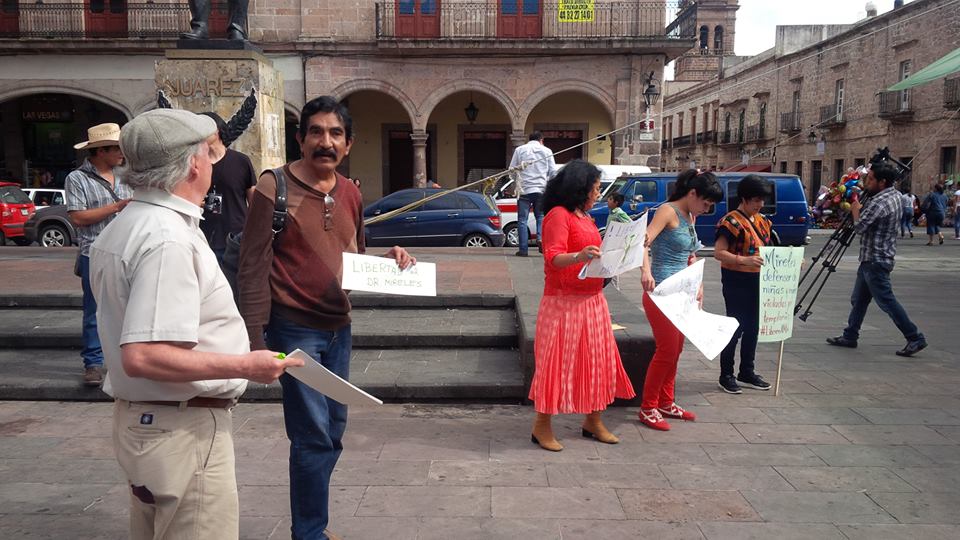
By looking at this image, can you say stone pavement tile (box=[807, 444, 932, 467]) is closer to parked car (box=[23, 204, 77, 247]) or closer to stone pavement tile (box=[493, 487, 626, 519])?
stone pavement tile (box=[493, 487, 626, 519])

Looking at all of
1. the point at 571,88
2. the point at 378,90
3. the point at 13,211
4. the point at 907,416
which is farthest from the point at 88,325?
the point at 571,88

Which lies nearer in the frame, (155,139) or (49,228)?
(155,139)

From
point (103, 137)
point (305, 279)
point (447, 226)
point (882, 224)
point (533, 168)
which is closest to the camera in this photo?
point (305, 279)

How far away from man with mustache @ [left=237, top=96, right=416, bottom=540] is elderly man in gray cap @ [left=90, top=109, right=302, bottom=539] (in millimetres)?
773

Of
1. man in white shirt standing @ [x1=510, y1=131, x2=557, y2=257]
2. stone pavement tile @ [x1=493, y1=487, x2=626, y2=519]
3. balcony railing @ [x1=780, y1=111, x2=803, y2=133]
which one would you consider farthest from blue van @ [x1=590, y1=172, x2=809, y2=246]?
balcony railing @ [x1=780, y1=111, x2=803, y2=133]

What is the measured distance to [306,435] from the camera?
9.75 ft

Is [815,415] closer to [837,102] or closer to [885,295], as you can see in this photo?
[885,295]

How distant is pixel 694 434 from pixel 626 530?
1515mm

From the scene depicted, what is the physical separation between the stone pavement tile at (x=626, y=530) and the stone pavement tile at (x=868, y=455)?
53.1 inches


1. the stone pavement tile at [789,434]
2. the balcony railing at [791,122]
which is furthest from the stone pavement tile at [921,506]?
the balcony railing at [791,122]

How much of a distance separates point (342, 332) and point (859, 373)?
4985mm

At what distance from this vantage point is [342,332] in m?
3.19

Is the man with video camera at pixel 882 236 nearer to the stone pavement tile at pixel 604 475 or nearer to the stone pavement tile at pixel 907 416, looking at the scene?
the stone pavement tile at pixel 907 416

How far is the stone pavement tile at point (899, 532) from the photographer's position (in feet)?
11.0
